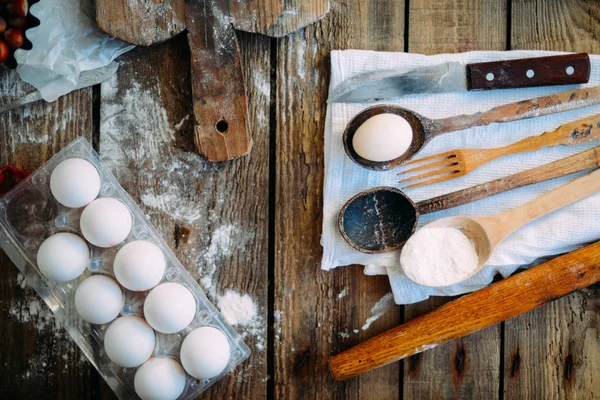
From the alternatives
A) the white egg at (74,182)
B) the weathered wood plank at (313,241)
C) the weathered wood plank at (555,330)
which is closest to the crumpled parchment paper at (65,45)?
the white egg at (74,182)

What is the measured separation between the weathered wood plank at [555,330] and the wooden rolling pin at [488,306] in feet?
0.25

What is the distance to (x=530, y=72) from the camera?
81 cm

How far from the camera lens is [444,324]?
0.81 meters

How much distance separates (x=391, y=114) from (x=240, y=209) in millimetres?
267

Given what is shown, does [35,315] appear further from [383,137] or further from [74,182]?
[383,137]

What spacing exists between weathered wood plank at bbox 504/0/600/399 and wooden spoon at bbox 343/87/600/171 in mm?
98

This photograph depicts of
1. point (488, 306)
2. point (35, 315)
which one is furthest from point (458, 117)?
point (35, 315)

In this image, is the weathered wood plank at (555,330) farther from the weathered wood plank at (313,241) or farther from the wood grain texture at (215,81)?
the wood grain texture at (215,81)

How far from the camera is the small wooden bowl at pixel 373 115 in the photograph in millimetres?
797

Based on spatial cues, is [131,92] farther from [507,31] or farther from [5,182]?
[507,31]

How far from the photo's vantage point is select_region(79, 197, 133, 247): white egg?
29.6 inches

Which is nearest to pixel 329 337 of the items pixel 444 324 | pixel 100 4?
pixel 444 324

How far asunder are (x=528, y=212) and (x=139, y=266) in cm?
55

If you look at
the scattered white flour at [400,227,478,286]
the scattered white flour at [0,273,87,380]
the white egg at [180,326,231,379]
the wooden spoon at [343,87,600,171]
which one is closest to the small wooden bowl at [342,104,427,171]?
the wooden spoon at [343,87,600,171]
